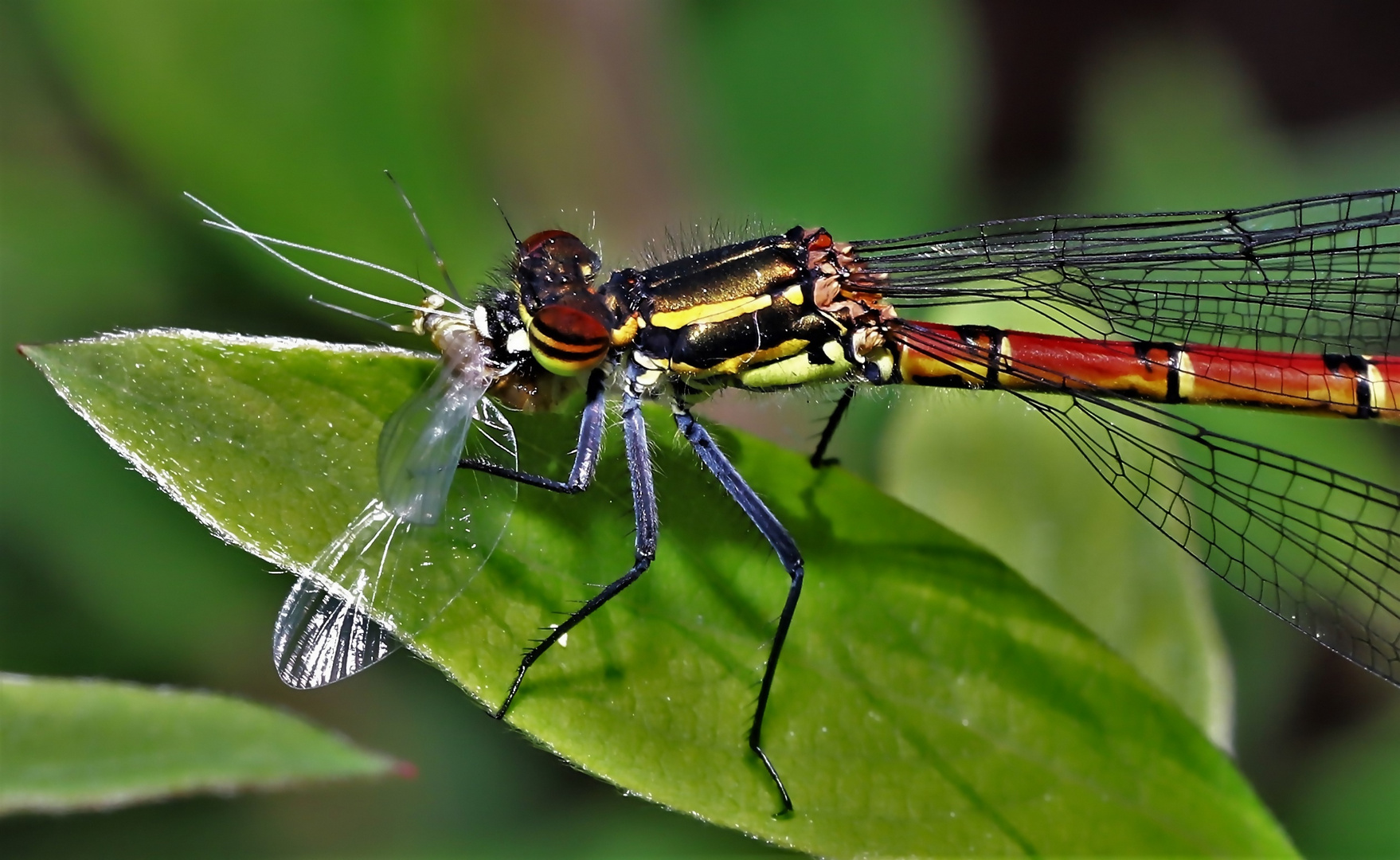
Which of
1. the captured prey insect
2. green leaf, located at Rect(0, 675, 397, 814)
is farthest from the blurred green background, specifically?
green leaf, located at Rect(0, 675, 397, 814)

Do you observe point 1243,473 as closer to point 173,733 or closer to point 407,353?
point 407,353

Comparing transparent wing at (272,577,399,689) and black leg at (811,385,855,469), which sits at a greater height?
black leg at (811,385,855,469)

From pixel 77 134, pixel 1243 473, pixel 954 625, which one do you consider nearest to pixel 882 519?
pixel 954 625

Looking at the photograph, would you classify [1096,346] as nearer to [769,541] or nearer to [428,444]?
[769,541]

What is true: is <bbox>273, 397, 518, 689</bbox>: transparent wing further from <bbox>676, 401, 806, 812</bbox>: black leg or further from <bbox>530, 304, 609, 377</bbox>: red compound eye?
<bbox>676, 401, 806, 812</bbox>: black leg

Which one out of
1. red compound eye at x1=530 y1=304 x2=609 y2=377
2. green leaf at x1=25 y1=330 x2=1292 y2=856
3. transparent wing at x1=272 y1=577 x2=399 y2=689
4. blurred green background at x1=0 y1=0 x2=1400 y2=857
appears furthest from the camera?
blurred green background at x1=0 y1=0 x2=1400 y2=857

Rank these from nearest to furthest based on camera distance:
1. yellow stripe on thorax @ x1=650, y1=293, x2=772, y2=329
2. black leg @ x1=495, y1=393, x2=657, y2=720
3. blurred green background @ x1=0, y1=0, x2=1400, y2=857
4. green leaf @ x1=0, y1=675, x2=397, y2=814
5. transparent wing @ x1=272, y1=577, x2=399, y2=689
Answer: green leaf @ x1=0, y1=675, x2=397, y2=814, black leg @ x1=495, y1=393, x2=657, y2=720, transparent wing @ x1=272, y1=577, x2=399, y2=689, yellow stripe on thorax @ x1=650, y1=293, x2=772, y2=329, blurred green background @ x1=0, y1=0, x2=1400, y2=857

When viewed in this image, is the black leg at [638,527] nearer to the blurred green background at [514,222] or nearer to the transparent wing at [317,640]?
the transparent wing at [317,640]

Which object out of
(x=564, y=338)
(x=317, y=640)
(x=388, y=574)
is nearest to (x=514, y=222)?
Result: (x=564, y=338)
